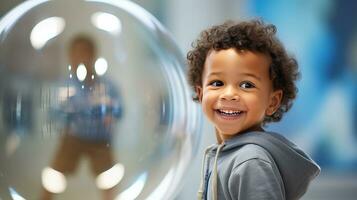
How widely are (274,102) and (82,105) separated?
286 mm

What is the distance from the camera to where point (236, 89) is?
0.73 metres

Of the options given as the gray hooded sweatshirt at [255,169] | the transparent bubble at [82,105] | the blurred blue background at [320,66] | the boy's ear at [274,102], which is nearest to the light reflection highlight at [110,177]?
the transparent bubble at [82,105]

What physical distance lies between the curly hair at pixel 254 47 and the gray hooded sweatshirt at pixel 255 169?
0.09 metres

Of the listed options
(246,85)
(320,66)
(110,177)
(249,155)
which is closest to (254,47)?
(246,85)

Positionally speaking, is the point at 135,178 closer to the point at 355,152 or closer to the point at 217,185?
the point at 217,185

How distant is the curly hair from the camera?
0.75 meters

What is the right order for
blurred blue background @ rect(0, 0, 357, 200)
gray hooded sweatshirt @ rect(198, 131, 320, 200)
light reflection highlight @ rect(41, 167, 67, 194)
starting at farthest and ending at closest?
blurred blue background @ rect(0, 0, 357, 200) < light reflection highlight @ rect(41, 167, 67, 194) < gray hooded sweatshirt @ rect(198, 131, 320, 200)

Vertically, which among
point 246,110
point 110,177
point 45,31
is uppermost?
point 45,31

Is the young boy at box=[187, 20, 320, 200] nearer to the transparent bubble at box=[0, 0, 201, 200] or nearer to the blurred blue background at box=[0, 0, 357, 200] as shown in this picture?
the transparent bubble at box=[0, 0, 201, 200]

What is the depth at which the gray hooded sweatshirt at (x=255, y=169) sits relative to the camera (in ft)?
2.19

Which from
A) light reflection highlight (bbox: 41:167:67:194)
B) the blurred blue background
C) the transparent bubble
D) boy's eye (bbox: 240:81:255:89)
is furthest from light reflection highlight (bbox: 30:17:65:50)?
the blurred blue background

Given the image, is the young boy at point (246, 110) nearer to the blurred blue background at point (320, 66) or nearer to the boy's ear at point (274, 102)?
the boy's ear at point (274, 102)

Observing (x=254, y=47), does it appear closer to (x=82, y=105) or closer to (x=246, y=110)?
(x=246, y=110)

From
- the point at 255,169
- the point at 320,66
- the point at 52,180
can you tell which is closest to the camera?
the point at 255,169
